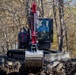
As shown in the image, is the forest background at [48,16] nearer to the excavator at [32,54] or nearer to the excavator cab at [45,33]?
the excavator cab at [45,33]

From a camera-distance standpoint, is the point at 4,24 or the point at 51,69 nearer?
the point at 51,69

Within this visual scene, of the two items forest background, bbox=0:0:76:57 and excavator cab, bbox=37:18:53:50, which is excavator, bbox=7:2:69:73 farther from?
forest background, bbox=0:0:76:57

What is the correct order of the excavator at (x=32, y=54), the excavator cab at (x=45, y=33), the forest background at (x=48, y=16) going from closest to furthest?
the excavator at (x=32, y=54), the excavator cab at (x=45, y=33), the forest background at (x=48, y=16)

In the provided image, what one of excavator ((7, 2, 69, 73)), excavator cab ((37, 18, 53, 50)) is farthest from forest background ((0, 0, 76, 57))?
excavator ((7, 2, 69, 73))

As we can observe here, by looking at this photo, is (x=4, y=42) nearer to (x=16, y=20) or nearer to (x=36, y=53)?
(x=16, y=20)

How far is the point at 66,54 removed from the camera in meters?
13.3

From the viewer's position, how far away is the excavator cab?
15.2 metres

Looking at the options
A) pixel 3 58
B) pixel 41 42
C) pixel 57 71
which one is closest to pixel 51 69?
pixel 57 71

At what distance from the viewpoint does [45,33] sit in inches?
620

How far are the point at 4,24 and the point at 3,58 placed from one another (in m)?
27.3

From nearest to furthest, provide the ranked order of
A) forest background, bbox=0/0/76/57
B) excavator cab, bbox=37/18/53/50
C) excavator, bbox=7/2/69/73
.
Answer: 1. excavator, bbox=7/2/69/73
2. excavator cab, bbox=37/18/53/50
3. forest background, bbox=0/0/76/57

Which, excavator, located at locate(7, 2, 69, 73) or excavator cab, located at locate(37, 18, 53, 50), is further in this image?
excavator cab, located at locate(37, 18, 53, 50)

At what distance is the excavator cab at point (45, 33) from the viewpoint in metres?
15.2

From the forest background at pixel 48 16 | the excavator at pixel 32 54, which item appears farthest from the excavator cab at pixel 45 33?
the forest background at pixel 48 16
